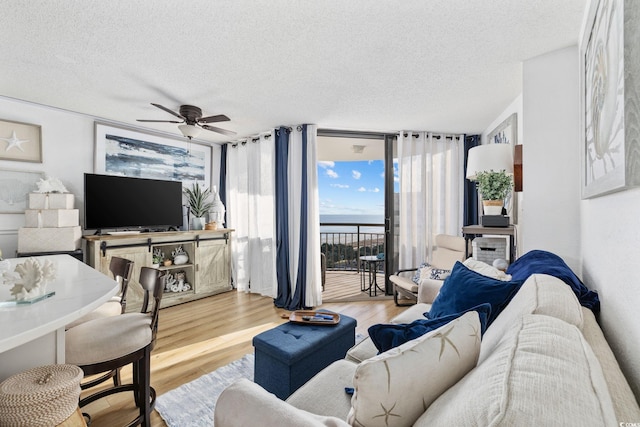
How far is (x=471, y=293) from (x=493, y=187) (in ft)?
4.70

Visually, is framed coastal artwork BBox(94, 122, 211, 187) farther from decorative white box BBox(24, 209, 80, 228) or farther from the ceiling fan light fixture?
the ceiling fan light fixture

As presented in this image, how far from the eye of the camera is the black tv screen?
3.56 meters

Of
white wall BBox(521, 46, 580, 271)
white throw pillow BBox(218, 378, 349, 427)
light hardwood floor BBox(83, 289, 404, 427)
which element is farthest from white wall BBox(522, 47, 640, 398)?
light hardwood floor BBox(83, 289, 404, 427)

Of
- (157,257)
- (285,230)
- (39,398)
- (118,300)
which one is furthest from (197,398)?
(157,257)

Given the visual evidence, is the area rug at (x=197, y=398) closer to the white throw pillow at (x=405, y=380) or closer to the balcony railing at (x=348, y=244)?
the white throw pillow at (x=405, y=380)

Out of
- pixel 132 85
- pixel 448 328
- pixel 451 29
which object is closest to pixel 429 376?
pixel 448 328

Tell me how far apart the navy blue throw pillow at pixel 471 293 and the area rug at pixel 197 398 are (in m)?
1.45

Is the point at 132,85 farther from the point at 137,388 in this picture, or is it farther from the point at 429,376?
the point at 429,376

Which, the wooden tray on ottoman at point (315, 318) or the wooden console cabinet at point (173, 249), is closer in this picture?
the wooden tray on ottoman at point (315, 318)

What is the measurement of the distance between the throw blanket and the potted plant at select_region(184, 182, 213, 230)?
4099mm

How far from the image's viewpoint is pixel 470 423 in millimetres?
560

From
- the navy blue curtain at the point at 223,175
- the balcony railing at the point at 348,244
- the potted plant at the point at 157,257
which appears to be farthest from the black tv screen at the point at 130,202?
the balcony railing at the point at 348,244

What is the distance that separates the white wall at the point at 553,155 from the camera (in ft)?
6.52

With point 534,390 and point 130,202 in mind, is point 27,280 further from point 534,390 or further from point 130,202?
point 130,202
